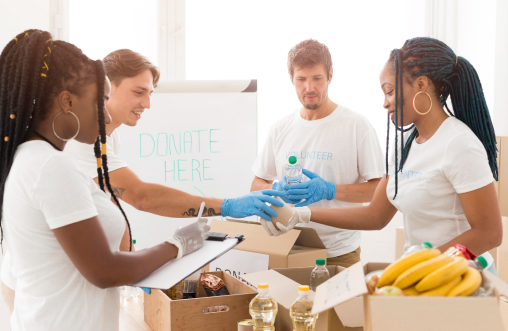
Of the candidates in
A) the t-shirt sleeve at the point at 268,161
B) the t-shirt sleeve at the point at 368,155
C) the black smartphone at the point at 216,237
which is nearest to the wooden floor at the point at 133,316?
the black smartphone at the point at 216,237

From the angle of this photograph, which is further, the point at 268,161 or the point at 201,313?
the point at 268,161

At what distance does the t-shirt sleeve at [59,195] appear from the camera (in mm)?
803

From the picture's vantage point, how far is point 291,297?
3.56 feet

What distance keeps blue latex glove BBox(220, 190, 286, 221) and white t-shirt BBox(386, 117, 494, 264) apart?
46 centimetres

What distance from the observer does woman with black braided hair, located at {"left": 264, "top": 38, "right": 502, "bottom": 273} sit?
113 centimetres

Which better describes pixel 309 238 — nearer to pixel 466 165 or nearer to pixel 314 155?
pixel 314 155

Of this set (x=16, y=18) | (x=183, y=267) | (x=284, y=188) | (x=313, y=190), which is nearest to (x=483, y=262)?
(x=183, y=267)

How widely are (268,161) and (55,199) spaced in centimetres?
138

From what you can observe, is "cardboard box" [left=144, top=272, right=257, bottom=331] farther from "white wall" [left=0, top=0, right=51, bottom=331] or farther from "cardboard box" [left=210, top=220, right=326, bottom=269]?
"white wall" [left=0, top=0, right=51, bottom=331]

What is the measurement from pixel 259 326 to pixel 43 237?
0.52 metres

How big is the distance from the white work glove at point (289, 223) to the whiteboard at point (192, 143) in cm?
85

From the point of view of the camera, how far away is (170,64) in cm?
287

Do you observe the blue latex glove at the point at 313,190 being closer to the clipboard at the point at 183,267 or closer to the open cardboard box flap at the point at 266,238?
the open cardboard box flap at the point at 266,238

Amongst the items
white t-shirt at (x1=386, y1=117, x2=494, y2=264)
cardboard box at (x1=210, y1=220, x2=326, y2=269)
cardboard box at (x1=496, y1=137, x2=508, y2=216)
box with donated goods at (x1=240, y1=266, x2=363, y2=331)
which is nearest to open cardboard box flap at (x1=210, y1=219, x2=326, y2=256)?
cardboard box at (x1=210, y1=220, x2=326, y2=269)
